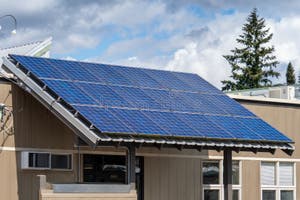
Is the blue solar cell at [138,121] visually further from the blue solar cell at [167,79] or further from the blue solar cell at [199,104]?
the blue solar cell at [167,79]

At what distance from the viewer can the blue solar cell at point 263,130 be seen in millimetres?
23938

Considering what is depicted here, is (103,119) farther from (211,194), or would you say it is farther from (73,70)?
(211,194)

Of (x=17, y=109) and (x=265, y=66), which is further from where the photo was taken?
(x=265, y=66)

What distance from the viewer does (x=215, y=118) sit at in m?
23.8

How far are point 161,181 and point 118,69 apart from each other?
3830 millimetres

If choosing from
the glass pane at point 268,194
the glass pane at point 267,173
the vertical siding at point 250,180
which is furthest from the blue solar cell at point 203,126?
the glass pane at point 268,194

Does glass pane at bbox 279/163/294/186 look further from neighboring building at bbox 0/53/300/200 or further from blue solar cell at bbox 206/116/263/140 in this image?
blue solar cell at bbox 206/116/263/140

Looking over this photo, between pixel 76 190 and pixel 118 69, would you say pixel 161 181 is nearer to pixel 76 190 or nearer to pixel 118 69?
pixel 118 69

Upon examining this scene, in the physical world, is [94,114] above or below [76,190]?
above

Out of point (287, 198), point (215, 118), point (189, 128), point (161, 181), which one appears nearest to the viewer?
point (189, 128)

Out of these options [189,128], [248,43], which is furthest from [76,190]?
[248,43]

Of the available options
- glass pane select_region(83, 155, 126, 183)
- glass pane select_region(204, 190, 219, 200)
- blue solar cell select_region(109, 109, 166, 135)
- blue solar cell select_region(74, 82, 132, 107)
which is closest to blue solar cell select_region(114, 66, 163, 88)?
blue solar cell select_region(74, 82, 132, 107)

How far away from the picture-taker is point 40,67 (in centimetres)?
2227

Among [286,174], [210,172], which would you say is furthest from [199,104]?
[286,174]
